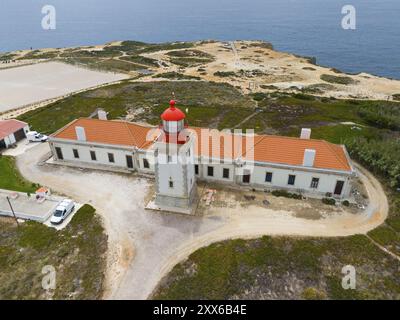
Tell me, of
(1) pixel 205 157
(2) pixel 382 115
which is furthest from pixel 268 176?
(2) pixel 382 115

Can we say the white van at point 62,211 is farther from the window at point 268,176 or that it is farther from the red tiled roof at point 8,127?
the window at point 268,176

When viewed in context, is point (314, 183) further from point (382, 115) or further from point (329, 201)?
point (382, 115)

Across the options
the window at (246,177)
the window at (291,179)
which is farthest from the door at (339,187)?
the window at (246,177)

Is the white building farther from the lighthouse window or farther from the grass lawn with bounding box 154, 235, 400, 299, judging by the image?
the grass lawn with bounding box 154, 235, 400, 299

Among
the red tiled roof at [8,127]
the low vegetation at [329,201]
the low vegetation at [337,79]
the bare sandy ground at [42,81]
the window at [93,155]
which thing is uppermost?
the red tiled roof at [8,127]
